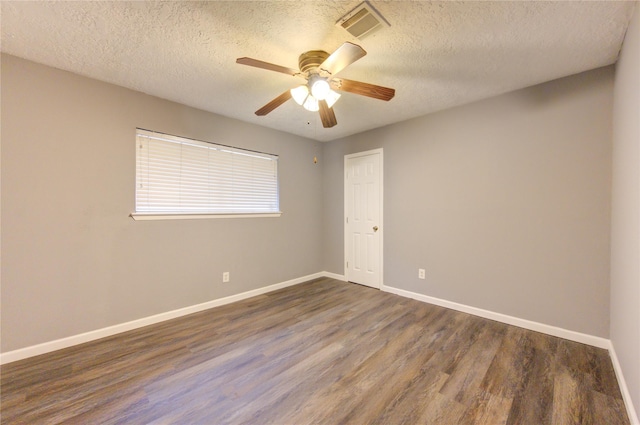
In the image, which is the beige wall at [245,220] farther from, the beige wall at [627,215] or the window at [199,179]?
the beige wall at [627,215]

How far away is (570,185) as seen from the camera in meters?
2.35

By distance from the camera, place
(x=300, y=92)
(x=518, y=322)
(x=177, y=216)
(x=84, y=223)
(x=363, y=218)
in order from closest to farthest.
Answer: (x=300, y=92), (x=84, y=223), (x=518, y=322), (x=177, y=216), (x=363, y=218)

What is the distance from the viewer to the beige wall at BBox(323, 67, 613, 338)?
7.40 feet

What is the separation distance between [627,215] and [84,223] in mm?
4309

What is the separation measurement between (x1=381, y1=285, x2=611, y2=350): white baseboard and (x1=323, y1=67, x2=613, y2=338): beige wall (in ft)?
0.16

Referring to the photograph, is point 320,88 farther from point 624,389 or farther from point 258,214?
point 624,389

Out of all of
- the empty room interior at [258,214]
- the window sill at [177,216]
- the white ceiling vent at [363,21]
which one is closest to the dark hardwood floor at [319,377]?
the empty room interior at [258,214]

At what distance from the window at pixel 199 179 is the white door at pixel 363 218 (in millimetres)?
1261

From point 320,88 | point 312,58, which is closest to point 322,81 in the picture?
point 320,88

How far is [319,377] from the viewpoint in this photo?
1.85 m

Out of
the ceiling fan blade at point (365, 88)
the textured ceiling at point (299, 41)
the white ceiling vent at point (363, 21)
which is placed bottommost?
the ceiling fan blade at point (365, 88)

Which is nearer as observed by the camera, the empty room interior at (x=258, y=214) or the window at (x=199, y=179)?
the empty room interior at (x=258, y=214)

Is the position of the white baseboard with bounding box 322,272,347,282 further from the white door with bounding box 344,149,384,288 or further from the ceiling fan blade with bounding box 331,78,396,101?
the ceiling fan blade with bounding box 331,78,396,101

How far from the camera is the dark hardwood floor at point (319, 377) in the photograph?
4.99 feet
